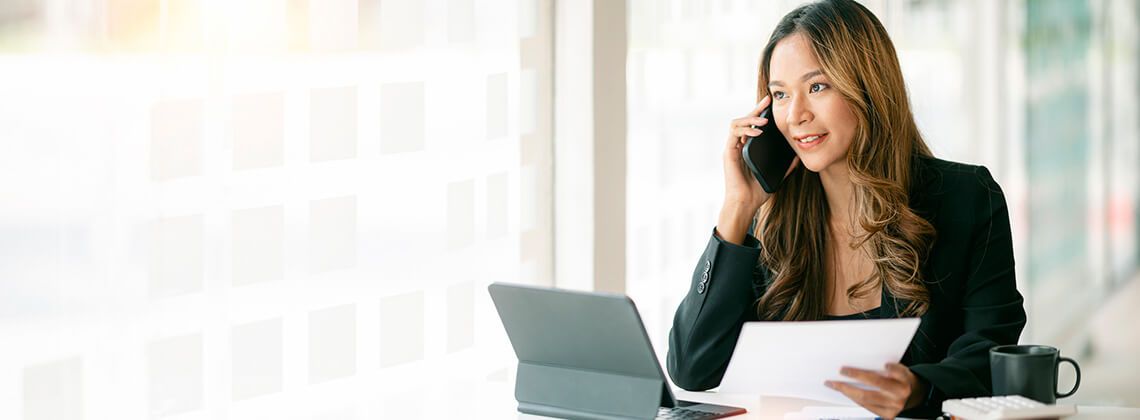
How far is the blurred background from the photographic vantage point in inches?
64.5

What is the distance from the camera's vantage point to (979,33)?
5.52 metres

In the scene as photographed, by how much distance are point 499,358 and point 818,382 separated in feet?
4.06

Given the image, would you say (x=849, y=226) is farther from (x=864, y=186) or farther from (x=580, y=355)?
(x=580, y=355)

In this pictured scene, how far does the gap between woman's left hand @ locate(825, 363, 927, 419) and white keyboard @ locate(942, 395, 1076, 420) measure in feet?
0.19

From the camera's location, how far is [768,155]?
2209mm

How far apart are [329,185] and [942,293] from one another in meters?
1.07

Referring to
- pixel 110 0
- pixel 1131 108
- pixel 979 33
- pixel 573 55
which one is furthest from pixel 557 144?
pixel 1131 108

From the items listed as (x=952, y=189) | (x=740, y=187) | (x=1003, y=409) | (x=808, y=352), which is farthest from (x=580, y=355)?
(x=952, y=189)

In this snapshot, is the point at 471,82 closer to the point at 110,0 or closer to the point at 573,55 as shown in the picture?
the point at 573,55

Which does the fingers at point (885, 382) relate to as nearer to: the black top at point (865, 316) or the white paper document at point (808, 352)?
Answer: the white paper document at point (808, 352)

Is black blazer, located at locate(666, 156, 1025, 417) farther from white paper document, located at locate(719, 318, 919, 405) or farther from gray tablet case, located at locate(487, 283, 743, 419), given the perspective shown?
gray tablet case, located at locate(487, 283, 743, 419)

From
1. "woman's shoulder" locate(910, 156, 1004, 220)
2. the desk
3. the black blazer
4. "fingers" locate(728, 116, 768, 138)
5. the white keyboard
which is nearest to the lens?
the white keyboard

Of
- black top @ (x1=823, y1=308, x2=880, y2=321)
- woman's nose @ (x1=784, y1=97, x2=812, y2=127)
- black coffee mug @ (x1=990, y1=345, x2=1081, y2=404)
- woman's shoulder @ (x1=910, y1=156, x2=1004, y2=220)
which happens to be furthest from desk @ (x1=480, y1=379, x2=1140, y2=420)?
woman's nose @ (x1=784, y1=97, x2=812, y2=127)

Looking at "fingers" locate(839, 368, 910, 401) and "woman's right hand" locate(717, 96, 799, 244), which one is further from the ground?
"woman's right hand" locate(717, 96, 799, 244)
